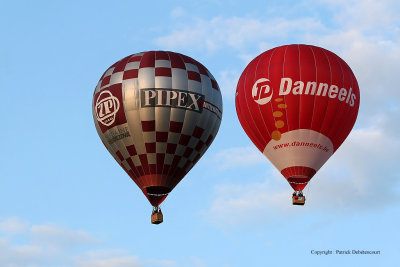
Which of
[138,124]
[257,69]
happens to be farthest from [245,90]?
[138,124]

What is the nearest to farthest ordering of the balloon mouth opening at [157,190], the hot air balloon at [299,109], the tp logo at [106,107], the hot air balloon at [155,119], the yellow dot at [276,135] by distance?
the hot air balloon at [299,109] → the yellow dot at [276,135] → the hot air balloon at [155,119] → the balloon mouth opening at [157,190] → the tp logo at [106,107]

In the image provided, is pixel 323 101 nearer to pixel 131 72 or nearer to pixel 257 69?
pixel 257 69

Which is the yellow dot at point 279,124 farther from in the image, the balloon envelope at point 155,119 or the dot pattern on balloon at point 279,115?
the balloon envelope at point 155,119

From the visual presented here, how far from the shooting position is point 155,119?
45.5 metres

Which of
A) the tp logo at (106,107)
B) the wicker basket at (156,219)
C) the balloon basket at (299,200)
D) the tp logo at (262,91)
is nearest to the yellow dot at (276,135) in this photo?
the tp logo at (262,91)

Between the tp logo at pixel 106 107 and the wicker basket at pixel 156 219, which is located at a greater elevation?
the tp logo at pixel 106 107

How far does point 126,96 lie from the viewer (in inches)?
1804

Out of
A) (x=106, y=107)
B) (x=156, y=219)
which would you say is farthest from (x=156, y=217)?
(x=106, y=107)

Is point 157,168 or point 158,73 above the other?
point 158,73

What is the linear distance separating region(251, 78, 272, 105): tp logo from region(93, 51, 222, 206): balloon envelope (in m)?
2.32

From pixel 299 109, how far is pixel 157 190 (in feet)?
20.3

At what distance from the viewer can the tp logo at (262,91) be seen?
1762 inches

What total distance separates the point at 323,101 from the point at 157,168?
6.67 meters

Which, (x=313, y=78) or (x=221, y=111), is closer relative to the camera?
(x=313, y=78)
